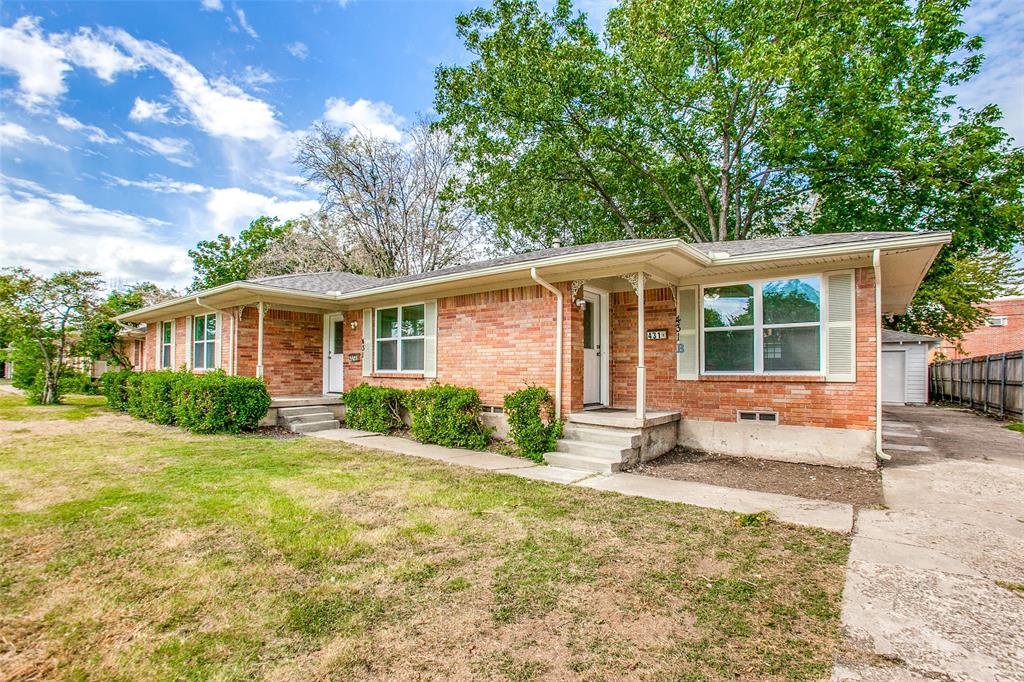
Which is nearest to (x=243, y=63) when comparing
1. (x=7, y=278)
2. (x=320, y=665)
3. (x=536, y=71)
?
(x=536, y=71)

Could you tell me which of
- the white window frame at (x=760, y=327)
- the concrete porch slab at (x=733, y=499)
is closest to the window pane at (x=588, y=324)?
the white window frame at (x=760, y=327)

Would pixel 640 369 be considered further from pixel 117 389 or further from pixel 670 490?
pixel 117 389

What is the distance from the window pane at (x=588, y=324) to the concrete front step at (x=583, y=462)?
2.18 meters

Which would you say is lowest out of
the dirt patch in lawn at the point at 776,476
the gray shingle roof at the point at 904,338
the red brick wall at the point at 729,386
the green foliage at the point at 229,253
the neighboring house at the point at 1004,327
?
the dirt patch in lawn at the point at 776,476

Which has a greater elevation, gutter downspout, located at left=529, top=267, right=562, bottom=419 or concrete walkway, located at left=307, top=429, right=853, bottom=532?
gutter downspout, located at left=529, top=267, right=562, bottom=419

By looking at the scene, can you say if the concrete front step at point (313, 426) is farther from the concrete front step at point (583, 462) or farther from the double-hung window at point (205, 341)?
the concrete front step at point (583, 462)

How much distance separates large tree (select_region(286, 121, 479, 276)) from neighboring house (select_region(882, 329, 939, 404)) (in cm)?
1748

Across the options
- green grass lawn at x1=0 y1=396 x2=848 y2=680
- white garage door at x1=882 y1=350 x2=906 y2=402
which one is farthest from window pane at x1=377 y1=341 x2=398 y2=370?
white garage door at x1=882 y1=350 x2=906 y2=402

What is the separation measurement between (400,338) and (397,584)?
737cm

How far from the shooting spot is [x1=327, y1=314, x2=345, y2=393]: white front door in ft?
38.5

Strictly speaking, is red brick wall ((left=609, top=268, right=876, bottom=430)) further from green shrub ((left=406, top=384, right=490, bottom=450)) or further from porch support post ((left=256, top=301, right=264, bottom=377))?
porch support post ((left=256, top=301, right=264, bottom=377))

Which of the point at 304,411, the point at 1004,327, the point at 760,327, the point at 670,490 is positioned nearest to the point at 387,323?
the point at 304,411

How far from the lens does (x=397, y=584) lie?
3076 mm

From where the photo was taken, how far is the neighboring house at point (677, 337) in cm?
644
